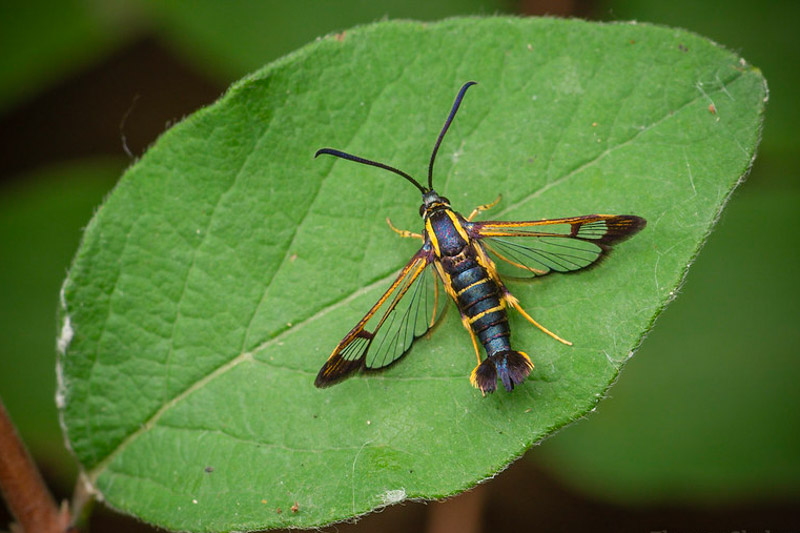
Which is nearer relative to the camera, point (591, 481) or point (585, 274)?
point (585, 274)

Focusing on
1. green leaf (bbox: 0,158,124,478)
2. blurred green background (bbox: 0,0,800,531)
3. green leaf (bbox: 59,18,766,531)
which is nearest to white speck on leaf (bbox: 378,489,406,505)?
green leaf (bbox: 59,18,766,531)

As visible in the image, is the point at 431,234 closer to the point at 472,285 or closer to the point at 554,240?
the point at 472,285

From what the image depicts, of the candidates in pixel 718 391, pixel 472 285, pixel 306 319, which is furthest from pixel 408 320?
pixel 718 391

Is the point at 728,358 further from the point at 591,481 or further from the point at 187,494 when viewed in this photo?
the point at 187,494

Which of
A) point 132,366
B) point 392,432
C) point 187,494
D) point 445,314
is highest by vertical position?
point 445,314

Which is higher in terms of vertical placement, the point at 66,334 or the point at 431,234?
the point at 431,234

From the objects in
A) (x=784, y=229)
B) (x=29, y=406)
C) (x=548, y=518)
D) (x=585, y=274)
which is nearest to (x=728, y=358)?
(x=784, y=229)

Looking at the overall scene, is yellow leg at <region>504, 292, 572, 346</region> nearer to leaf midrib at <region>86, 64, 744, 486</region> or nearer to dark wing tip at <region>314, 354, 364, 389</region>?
leaf midrib at <region>86, 64, 744, 486</region>

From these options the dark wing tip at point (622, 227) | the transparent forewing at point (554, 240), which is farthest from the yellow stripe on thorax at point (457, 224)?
the dark wing tip at point (622, 227)
